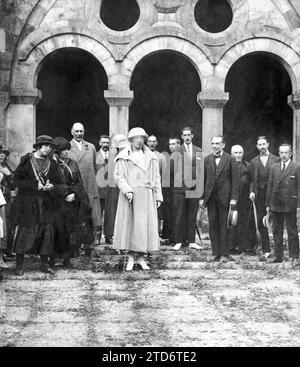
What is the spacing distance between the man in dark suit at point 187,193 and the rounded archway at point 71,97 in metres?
Answer: 7.43

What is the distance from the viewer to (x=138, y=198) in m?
8.05

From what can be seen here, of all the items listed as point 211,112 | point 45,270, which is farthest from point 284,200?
point 211,112

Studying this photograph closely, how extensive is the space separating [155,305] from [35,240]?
2.24 metres

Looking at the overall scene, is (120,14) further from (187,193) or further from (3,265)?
(3,265)

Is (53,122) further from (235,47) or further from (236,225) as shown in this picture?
(236,225)

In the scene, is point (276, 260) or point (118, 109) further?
point (118, 109)

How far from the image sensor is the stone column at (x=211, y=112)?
12.5 metres

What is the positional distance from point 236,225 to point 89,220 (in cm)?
236

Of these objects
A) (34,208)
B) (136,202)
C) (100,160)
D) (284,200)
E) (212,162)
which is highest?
(100,160)

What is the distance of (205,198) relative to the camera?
8.85 meters

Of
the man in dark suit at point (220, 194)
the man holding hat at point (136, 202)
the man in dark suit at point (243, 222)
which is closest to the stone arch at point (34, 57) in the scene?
the man in dark suit at point (243, 222)

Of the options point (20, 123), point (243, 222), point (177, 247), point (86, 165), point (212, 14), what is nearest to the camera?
point (86, 165)

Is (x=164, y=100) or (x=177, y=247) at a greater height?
(x=164, y=100)

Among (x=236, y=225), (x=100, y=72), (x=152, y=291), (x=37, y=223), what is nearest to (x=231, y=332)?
(x=152, y=291)
